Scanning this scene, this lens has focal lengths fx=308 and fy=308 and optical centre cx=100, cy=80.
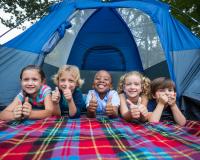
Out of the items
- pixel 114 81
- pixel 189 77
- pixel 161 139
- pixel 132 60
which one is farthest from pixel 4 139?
pixel 132 60

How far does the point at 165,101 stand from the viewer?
7.34 feet

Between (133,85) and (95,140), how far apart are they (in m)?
0.93

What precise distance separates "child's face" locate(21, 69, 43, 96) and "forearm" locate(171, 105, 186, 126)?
107 cm

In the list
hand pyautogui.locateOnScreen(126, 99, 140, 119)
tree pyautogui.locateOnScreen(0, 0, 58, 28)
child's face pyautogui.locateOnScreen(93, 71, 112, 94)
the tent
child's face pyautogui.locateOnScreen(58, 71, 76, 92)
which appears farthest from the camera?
tree pyautogui.locateOnScreen(0, 0, 58, 28)

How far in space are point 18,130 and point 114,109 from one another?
776mm

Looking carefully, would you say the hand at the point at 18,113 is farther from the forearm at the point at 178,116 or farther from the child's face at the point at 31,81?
the forearm at the point at 178,116

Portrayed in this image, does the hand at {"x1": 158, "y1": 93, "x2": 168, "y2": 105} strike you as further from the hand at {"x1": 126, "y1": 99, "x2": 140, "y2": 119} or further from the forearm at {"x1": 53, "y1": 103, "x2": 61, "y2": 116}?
the forearm at {"x1": 53, "y1": 103, "x2": 61, "y2": 116}

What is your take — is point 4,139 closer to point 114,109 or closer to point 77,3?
point 114,109

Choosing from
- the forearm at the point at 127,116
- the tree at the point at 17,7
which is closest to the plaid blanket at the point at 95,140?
the forearm at the point at 127,116

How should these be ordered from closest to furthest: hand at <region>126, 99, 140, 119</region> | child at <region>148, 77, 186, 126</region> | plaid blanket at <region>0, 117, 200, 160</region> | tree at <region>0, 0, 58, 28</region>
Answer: plaid blanket at <region>0, 117, 200, 160</region> → hand at <region>126, 99, 140, 119</region> → child at <region>148, 77, 186, 126</region> → tree at <region>0, 0, 58, 28</region>

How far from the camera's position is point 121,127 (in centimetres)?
199

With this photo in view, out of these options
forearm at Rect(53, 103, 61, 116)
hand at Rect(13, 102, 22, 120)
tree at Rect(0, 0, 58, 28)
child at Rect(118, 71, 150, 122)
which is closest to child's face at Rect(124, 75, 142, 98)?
child at Rect(118, 71, 150, 122)

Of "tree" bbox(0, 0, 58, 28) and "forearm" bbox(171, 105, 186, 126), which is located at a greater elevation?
"tree" bbox(0, 0, 58, 28)

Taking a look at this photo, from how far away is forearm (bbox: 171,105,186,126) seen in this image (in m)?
2.26
